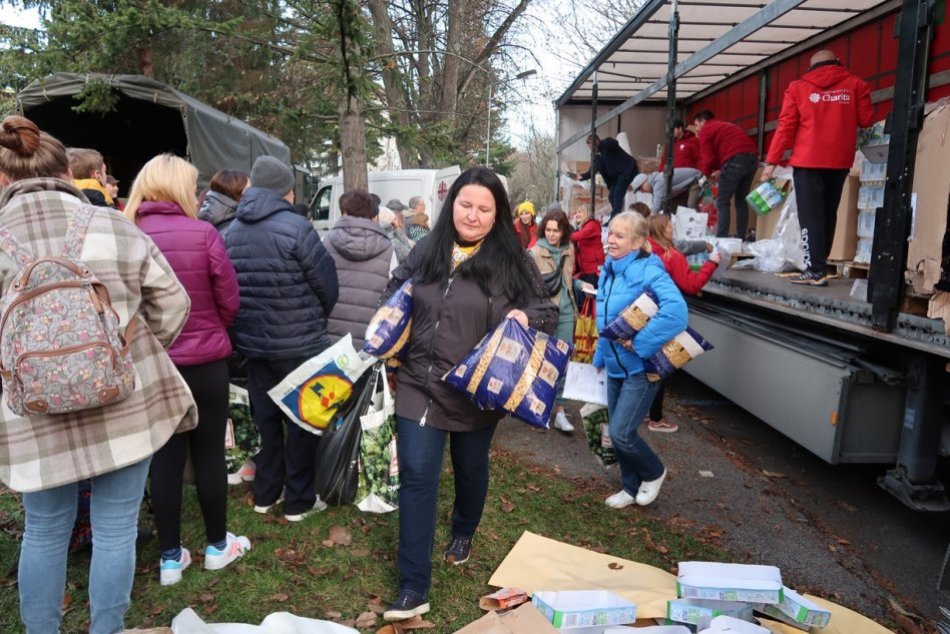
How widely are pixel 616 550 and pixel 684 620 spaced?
38.1 inches

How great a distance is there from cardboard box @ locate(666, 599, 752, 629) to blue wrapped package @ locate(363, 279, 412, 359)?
1531mm

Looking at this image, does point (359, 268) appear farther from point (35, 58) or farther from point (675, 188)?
point (35, 58)

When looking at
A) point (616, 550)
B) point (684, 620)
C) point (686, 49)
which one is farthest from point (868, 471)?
point (686, 49)

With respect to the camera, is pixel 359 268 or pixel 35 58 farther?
pixel 35 58

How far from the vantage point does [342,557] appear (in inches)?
142

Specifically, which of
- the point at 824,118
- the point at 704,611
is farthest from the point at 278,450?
the point at 824,118

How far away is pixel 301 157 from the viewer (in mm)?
17469

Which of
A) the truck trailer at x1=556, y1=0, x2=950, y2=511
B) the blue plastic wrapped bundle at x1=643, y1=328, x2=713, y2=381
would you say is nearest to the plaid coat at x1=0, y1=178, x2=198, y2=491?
the blue plastic wrapped bundle at x1=643, y1=328, x2=713, y2=381

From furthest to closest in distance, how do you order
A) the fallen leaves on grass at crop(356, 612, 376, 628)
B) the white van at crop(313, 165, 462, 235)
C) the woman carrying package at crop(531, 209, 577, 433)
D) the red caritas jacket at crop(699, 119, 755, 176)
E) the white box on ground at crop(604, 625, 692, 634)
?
the white van at crop(313, 165, 462, 235) → the red caritas jacket at crop(699, 119, 755, 176) → the woman carrying package at crop(531, 209, 577, 433) → the fallen leaves on grass at crop(356, 612, 376, 628) → the white box on ground at crop(604, 625, 692, 634)

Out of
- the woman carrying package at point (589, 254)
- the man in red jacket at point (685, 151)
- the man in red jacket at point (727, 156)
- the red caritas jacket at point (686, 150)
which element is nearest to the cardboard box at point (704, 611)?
the woman carrying package at point (589, 254)

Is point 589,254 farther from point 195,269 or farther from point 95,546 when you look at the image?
point 95,546

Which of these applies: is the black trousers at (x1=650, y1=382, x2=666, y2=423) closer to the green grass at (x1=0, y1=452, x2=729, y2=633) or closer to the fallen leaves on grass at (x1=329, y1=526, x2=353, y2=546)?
the green grass at (x1=0, y1=452, x2=729, y2=633)

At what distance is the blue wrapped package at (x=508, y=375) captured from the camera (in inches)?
108

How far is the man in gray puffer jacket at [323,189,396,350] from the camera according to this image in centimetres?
428
